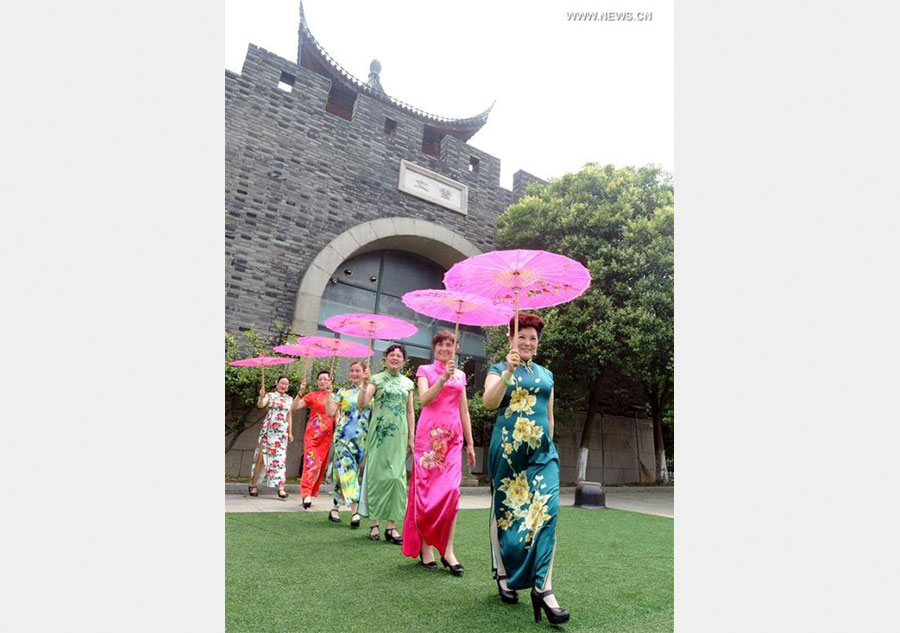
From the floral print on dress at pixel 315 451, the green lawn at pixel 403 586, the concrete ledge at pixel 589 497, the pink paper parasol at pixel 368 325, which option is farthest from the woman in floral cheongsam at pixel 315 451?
the concrete ledge at pixel 589 497

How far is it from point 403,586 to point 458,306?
1722 mm

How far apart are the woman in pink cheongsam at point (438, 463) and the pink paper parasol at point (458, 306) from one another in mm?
220

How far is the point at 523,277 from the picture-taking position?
10.2 ft

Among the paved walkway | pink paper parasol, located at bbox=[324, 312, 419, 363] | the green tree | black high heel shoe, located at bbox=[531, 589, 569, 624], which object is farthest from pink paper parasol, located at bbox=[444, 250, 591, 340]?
the green tree

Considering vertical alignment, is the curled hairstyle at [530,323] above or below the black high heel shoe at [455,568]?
above

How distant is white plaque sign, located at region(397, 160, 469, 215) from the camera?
11289mm

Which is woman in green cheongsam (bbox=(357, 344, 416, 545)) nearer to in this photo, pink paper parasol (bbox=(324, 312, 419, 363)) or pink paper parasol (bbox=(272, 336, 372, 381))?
pink paper parasol (bbox=(324, 312, 419, 363))

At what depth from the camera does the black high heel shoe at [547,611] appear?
2272 mm

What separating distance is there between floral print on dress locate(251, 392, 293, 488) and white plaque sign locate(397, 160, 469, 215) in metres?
5.56

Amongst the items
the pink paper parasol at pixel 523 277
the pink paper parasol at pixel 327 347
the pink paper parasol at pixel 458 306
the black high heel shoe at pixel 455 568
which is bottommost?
the black high heel shoe at pixel 455 568

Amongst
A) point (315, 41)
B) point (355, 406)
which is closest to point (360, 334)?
point (355, 406)

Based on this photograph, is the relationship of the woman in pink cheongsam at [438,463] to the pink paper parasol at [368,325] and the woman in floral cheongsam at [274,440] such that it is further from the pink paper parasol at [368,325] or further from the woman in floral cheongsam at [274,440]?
the woman in floral cheongsam at [274,440]

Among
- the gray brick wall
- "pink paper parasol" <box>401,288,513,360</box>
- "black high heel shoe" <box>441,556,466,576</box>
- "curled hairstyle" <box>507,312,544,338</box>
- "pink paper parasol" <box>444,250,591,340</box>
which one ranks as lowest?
"black high heel shoe" <box>441,556,466,576</box>

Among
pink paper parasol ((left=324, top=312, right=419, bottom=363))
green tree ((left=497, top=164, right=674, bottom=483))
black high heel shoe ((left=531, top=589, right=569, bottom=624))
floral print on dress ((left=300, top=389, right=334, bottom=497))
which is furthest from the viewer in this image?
green tree ((left=497, top=164, right=674, bottom=483))
